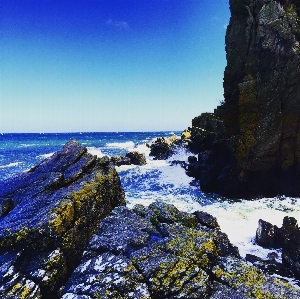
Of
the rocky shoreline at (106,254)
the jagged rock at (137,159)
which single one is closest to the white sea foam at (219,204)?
the rocky shoreline at (106,254)

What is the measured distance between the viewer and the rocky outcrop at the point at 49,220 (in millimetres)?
5637

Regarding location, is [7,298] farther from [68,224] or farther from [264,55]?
[264,55]

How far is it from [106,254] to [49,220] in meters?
1.96

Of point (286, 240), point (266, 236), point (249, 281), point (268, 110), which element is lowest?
A: point (266, 236)

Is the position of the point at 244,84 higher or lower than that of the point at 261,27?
lower

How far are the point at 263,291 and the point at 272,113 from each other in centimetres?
1727

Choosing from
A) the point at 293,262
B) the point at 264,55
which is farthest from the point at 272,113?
the point at 293,262

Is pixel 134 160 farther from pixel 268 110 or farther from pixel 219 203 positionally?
Result: pixel 268 110

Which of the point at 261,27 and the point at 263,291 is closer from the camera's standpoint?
the point at 263,291

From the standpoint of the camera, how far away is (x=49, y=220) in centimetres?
654

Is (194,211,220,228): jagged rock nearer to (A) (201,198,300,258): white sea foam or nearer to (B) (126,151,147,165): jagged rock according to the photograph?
(A) (201,198,300,258): white sea foam

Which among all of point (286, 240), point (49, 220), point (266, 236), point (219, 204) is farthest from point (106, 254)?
point (219, 204)

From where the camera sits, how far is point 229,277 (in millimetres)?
4965

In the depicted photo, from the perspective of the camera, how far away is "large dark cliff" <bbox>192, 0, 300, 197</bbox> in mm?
18766
